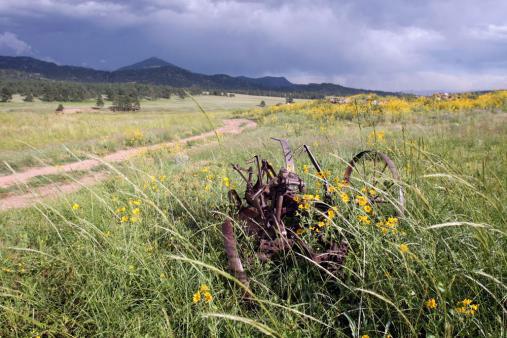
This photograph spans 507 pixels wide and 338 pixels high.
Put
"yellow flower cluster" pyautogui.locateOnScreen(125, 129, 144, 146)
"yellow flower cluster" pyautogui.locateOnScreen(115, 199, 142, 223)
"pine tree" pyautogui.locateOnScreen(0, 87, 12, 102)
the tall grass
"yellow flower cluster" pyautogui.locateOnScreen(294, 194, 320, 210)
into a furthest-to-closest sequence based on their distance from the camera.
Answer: "pine tree" pyautogui.locateOnScreen(0, 87, 12, 102) < "yellow flower cluster" pyautogui.locateOnScreen(125, 129, 144, 146) < "yellow flower cluster" pyautogui.locateOnScreen(115, 199, 142, 223) < "yellow flower cluster" pyautogui.locateOnScreen(294, 194, 320, 210) < the tall grass

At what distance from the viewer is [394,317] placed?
6.28 ft

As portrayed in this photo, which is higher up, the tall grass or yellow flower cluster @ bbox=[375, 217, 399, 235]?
yellow flower cluster @ bbox=[375, 217, 399, 235]

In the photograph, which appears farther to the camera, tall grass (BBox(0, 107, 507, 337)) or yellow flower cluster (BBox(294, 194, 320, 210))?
yellow flower cluster (BBox(294, 194, 320, 210))

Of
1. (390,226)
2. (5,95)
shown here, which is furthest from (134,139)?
(5,95)

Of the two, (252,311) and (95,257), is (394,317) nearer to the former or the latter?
(252,311)

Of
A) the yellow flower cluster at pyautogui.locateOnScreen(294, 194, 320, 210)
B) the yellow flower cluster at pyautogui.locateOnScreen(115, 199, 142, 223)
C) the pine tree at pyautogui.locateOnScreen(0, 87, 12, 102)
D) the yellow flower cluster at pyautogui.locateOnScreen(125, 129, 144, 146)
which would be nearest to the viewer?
the yellow flower cluster at pyautogui.locateOnScreen(294, 194, 320, 210)

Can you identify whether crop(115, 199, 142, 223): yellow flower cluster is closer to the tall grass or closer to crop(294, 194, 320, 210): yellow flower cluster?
the tall grass

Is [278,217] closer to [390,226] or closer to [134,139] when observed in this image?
[390,226]

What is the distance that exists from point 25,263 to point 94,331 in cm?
122

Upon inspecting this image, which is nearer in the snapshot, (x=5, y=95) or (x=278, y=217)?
(x=278, y=217)

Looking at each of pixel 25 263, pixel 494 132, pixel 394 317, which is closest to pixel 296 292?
pixel 394 317

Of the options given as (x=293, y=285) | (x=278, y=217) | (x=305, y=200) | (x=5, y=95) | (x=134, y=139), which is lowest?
(x=134, y=139)

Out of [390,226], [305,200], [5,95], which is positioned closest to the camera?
[390,226]

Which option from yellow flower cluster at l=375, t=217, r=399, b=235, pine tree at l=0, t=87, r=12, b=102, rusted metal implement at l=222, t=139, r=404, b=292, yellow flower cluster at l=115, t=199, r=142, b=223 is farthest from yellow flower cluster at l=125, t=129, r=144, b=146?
pine tree at l=0, t=87, r=12, b=102
